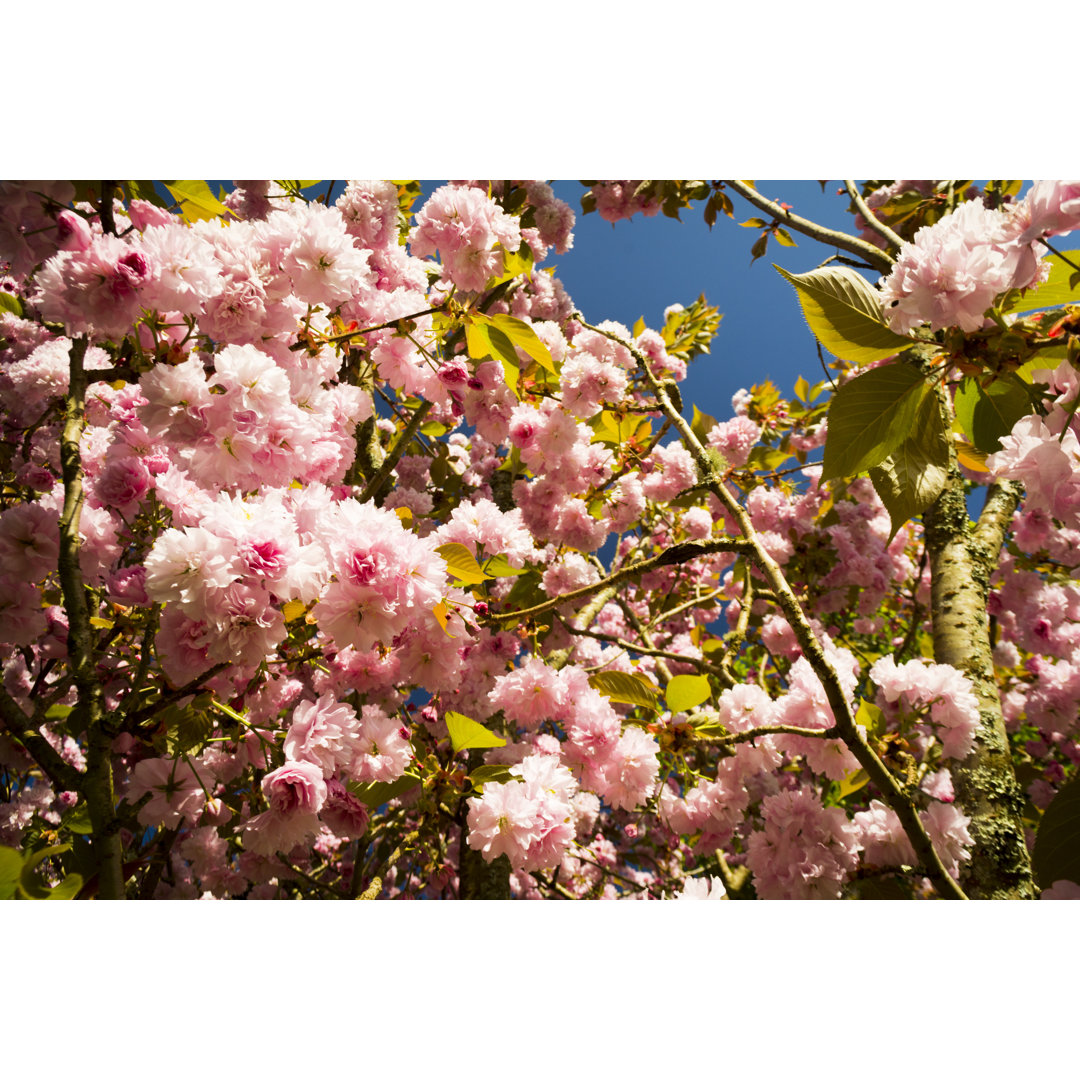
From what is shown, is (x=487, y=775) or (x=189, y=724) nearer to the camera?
(x=189, y=724)

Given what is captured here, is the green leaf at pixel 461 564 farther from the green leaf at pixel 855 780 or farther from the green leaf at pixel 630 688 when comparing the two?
the green leaf at pixel 855 780

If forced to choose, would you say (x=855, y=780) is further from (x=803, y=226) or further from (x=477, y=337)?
(x=803, y=226)

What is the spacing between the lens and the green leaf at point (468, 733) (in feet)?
3.79

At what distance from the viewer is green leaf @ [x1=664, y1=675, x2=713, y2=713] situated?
4.43 ft

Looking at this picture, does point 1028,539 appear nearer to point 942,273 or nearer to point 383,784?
point 942,273

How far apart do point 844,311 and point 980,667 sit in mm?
1259

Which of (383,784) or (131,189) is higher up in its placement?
(131,189)

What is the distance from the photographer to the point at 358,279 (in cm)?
128

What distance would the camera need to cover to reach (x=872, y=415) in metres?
0.80

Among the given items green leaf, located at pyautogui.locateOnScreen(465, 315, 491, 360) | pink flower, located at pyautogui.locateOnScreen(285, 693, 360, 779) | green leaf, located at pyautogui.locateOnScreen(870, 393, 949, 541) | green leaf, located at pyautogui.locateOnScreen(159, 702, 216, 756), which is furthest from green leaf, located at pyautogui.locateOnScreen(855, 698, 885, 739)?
green leaf, located at pyautogui.locateOnScreen(159, 702, 216, 756)

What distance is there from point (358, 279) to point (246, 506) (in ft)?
2.03

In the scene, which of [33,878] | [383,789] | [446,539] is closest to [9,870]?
[33,878]

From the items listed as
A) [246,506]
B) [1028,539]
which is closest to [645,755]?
[246,506]

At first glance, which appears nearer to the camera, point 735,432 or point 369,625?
point 369,625
